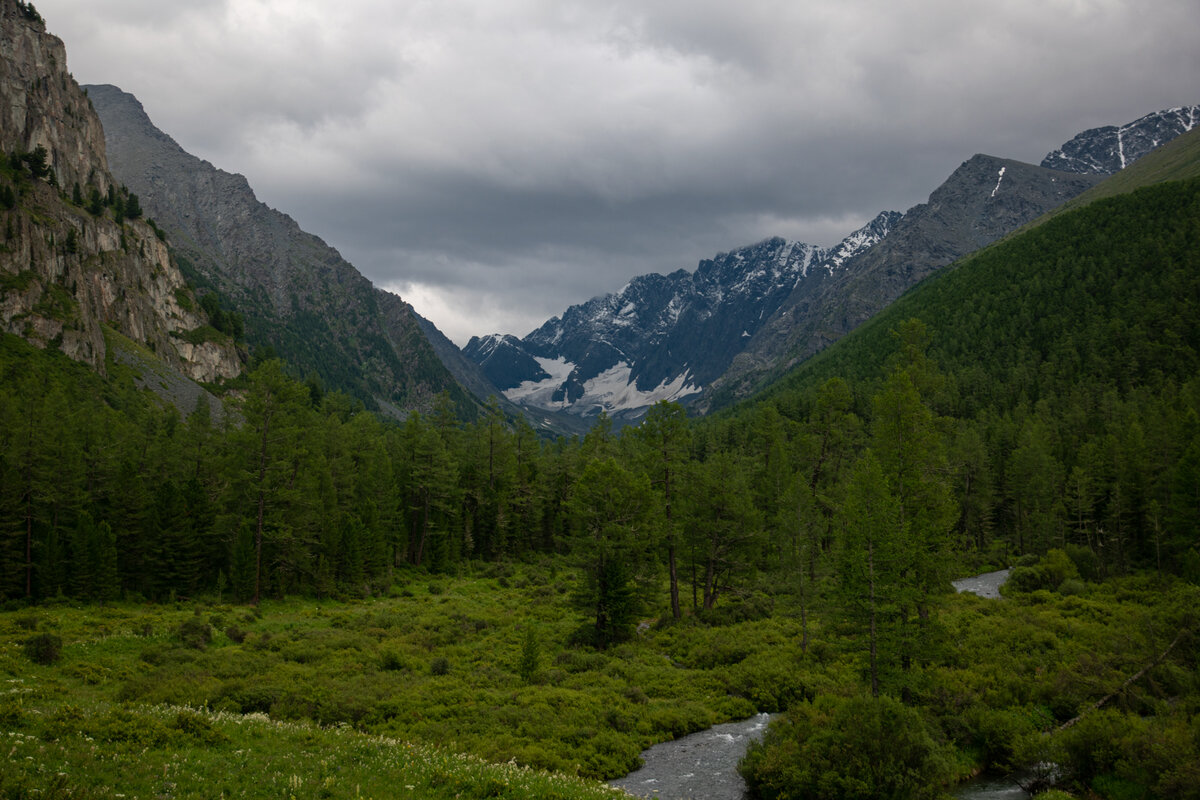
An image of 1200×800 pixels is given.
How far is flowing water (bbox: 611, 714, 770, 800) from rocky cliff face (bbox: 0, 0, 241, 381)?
132025 millimetres

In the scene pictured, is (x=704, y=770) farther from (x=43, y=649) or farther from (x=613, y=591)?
(x=43, y=649)

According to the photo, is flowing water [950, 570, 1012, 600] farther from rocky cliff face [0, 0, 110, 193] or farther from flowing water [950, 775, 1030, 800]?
rocky cliff face [0, 0, 110, 193]

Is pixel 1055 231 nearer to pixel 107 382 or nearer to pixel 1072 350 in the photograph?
pixel 1072 350

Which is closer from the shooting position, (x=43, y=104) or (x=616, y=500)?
(x=616, y=500)

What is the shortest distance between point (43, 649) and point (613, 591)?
92.7 feet

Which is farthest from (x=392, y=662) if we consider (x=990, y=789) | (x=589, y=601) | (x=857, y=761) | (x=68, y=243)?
(x=68, y=243)

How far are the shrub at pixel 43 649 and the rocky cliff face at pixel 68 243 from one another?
110634 millimetres

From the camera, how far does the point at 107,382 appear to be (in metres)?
117

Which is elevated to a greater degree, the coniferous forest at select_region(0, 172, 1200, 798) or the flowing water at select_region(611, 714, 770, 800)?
the coniferous forest at select_region(0, 172, 1200, 798)

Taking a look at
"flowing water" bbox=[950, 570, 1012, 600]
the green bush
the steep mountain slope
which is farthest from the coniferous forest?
the steep mountain slope

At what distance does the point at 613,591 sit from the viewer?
40.8 m

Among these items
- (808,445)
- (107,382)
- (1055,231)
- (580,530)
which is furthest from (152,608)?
(1055,231)

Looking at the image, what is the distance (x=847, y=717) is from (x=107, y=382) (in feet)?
451

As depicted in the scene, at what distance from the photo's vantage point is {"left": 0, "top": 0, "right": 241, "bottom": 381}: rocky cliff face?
4624 inches
